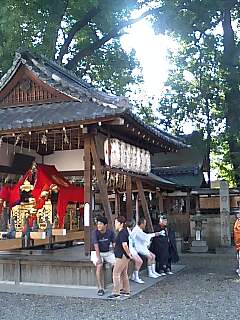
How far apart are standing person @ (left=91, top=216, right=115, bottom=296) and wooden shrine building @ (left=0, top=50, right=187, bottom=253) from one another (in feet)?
2.27

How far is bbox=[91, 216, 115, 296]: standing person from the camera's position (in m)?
7.26

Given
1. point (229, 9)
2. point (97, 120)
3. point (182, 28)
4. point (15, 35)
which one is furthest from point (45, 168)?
point (229, 9)

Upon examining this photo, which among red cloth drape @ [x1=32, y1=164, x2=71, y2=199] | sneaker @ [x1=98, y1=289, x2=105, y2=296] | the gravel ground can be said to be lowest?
the gravel ground

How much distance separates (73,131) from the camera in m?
9.06

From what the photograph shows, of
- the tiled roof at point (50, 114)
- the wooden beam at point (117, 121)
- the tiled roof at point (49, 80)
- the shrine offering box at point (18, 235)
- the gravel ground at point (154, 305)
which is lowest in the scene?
the gravel ground at point (154, 305)

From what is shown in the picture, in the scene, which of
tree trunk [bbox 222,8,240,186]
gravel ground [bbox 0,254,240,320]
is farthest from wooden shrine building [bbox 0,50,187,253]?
tree trunk [bbox 222,8,240,186]

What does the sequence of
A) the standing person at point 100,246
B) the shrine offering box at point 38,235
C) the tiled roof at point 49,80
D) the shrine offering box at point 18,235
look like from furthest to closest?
the shrine offering box at point 18,235, the shrine offering box at point 38,235, the tiled roof at point 49,80, the standing person at point 100,246

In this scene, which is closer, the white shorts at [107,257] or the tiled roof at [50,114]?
the white shorts at [107,257]

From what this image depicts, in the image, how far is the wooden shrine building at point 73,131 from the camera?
8008mm

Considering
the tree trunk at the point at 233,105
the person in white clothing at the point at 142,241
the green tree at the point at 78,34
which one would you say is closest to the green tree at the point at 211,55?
the tree trunk at the point at 233,105

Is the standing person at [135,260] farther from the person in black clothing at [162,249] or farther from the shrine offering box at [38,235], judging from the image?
the shrine offering box at [38,235]

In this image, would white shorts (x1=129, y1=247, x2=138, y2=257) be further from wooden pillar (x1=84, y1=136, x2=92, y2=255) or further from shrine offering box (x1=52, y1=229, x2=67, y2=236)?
shrine offering box (x1=52, y1=229, x2=67, y2=236)

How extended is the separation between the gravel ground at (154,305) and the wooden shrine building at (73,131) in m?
1.60

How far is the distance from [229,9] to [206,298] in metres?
17.9
